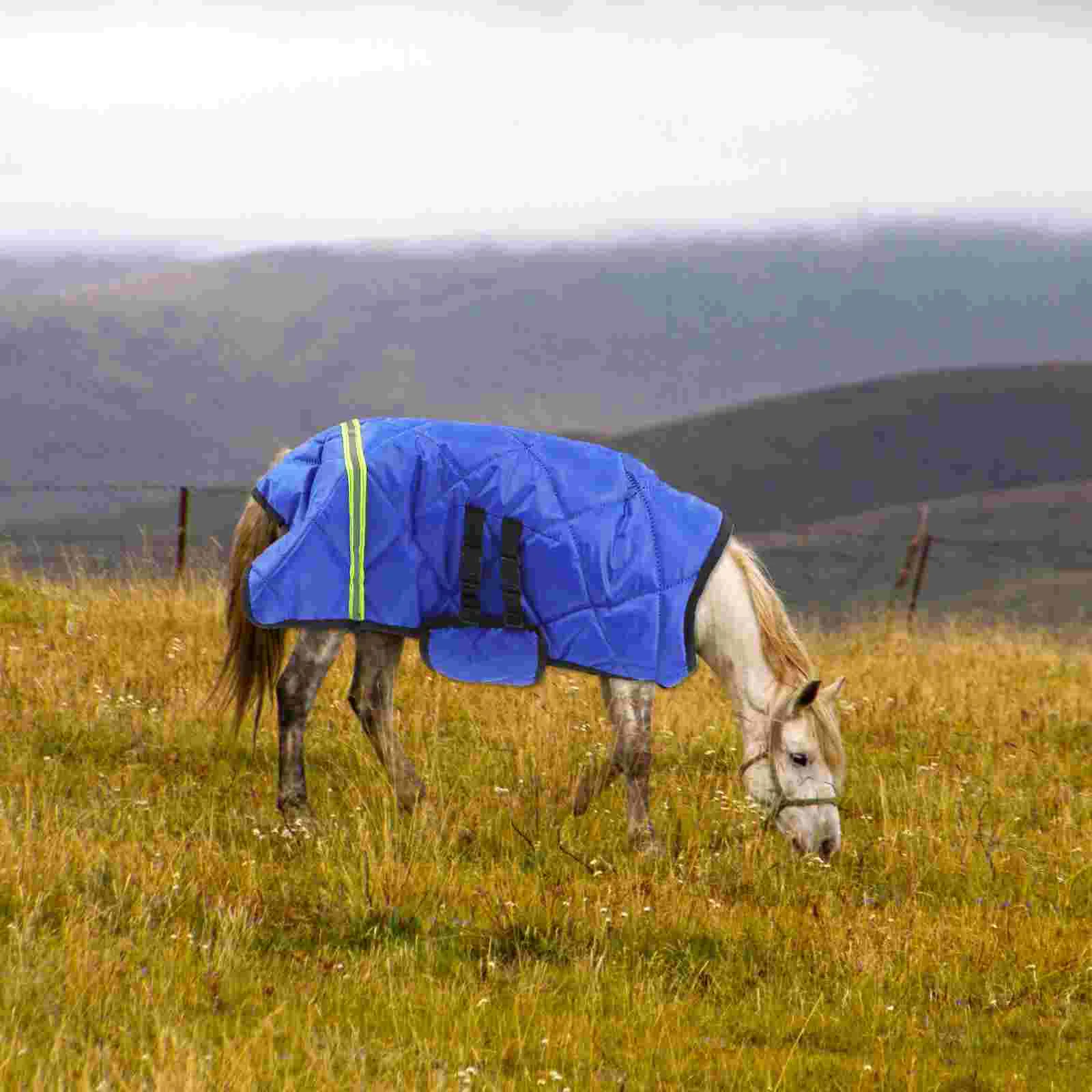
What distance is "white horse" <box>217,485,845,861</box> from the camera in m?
7.02

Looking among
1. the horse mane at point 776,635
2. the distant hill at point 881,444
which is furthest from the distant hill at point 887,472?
the horse mane at point 776,635

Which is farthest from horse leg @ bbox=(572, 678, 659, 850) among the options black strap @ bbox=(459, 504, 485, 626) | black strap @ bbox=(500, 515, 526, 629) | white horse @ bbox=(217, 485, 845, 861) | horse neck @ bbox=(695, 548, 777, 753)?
black strap @ bbox=(459, 504, 485, 626)

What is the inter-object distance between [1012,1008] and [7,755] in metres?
4.84

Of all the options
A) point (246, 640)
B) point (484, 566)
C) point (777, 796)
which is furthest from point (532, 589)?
point (246, 640)

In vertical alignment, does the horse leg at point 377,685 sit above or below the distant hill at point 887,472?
above

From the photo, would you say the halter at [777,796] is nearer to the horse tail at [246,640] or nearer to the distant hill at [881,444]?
the horse tail at [246,640]

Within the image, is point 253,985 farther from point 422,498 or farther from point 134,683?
point 134,683

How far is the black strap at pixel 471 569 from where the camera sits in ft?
22.8

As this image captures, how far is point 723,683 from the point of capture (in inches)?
289

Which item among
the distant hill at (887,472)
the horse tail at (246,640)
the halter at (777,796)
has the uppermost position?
the horse tail at (246,640)

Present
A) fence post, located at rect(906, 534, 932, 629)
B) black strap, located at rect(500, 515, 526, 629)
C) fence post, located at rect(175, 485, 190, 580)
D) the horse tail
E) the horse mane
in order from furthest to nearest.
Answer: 1. fence post, located at rect(906, 534, 932, 629)
2. fence post, located at rect(175, 485, 190, 580)
3. the horse tail
4. the horse mane
5. black strap, located at rect(500, 515, 526, 629)

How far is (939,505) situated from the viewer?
390 ft

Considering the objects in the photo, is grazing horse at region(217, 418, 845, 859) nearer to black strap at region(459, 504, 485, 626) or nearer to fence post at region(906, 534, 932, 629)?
black strap at region(459, 504, 485, 626)

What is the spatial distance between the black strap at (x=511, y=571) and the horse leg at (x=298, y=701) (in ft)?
2.64
